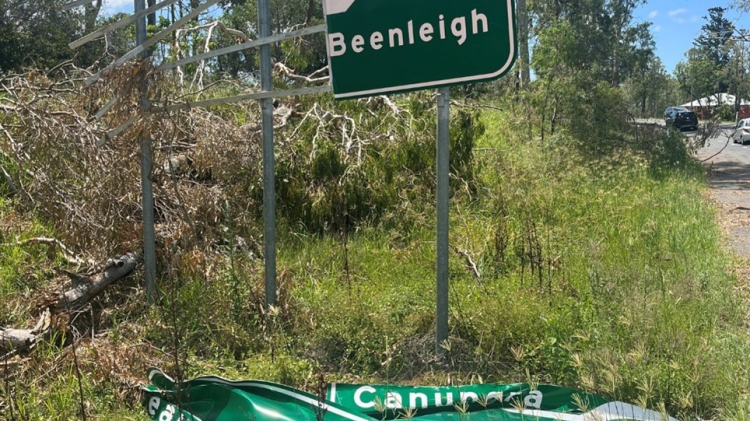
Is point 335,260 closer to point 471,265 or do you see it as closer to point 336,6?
point 471,265

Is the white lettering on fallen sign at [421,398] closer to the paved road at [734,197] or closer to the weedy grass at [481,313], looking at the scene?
the weedy grass at [481,313]

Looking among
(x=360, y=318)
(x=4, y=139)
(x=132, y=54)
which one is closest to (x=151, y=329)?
(x=360, y=318)

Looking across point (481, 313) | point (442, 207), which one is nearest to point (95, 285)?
point (442, 207)

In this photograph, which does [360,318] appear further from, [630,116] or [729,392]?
[630,116]

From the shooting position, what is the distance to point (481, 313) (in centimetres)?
402

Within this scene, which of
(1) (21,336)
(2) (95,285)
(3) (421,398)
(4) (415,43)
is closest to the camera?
(3) (421,398)

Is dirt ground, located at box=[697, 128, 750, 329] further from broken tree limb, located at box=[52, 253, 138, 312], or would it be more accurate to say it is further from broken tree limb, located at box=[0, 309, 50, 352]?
broken tree limb, located at box=[0, 309, 50, 352]

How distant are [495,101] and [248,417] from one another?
1142 centimetres

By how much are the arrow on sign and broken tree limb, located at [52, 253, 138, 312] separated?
7.64 feet

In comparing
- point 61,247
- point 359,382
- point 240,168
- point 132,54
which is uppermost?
point 132,54

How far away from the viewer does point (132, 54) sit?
165 inches

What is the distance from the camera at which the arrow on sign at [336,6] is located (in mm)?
3537

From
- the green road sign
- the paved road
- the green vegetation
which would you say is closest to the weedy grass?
the green vegetation

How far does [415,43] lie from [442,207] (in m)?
0.88
